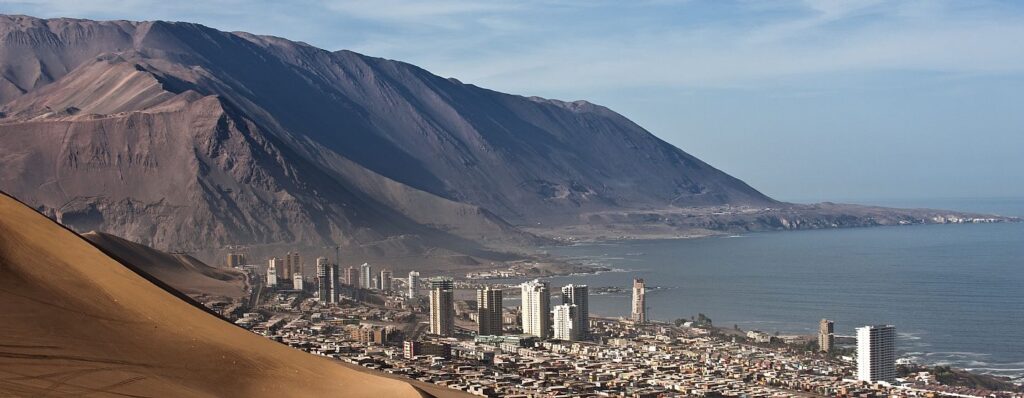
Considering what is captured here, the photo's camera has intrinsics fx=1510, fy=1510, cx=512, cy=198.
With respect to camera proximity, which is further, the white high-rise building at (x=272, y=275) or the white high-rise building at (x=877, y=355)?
the white high-rise building at (x=272, y=275)

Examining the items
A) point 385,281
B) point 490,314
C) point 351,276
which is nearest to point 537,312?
point 490,314

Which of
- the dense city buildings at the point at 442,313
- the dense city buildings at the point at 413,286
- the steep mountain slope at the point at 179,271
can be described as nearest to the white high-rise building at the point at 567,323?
the dense city buildings at the point at 442,313

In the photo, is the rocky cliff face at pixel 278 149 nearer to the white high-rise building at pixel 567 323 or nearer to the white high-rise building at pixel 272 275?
the white high-rise building at pixel 272 275

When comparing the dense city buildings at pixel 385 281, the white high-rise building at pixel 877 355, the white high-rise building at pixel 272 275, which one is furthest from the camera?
the dense city buildings at pixel 385 281

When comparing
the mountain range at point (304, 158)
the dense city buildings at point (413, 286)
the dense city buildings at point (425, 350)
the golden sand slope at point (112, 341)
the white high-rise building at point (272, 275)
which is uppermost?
the mountain range at point (304, 158)

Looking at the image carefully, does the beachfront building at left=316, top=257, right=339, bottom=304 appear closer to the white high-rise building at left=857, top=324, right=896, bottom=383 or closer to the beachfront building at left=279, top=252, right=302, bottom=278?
the beachfront building at left=279, top=252, right=302, bottom=278

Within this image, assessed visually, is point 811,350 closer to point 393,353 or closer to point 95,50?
point 393,353

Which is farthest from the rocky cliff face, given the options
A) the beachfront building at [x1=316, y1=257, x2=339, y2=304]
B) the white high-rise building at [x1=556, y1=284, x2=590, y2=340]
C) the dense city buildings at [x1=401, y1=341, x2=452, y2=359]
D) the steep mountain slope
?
the dense city buildings at [x1=401, y1=341, x2=452, y2=359]

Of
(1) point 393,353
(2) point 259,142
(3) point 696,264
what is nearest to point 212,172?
(2) point 259,142
